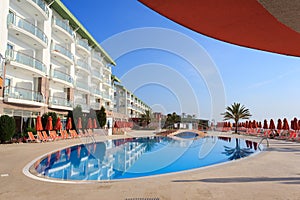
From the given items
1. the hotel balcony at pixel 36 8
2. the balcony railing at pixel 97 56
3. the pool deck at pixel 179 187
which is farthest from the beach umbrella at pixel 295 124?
the balcony railing at pixel 97 56

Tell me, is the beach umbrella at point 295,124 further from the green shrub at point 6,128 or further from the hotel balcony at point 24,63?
the hotel balcony at point 24,63

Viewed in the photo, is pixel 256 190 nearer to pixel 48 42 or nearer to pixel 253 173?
pixel 253 173

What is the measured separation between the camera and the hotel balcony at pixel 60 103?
2280cm

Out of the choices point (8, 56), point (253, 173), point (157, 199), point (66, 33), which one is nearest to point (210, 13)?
point (157, 199)

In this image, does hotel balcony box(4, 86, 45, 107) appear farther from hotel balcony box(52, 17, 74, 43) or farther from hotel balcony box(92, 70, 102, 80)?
hotel balcony box(92, 70, 102, 80)

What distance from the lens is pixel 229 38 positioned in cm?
250

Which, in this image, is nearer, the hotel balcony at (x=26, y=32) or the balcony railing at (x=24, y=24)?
the balcony railing at (x=24, y=24)

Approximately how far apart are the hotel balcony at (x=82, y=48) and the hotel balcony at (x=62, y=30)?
8.47 feet

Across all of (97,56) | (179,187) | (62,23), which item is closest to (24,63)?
(62,23)

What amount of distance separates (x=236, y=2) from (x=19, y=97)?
19056mm

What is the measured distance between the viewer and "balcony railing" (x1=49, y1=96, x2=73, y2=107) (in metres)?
23.0

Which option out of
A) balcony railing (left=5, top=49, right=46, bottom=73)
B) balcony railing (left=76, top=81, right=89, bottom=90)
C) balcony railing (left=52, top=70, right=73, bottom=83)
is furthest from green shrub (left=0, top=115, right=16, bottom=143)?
balcony railing (left=76, top=81, right=89, bottom=90)

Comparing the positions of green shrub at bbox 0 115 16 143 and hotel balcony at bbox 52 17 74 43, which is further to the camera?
hotel balcony at bbox 52 17 74 43

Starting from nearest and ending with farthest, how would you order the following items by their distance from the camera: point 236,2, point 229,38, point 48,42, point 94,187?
1. point 236,2
2. point 229,38
3. point 94,187
4. point 48,42
